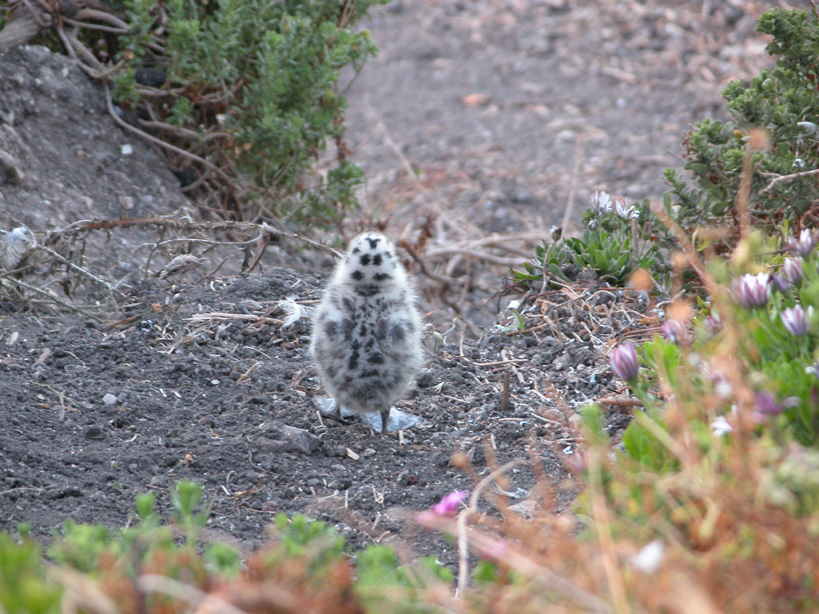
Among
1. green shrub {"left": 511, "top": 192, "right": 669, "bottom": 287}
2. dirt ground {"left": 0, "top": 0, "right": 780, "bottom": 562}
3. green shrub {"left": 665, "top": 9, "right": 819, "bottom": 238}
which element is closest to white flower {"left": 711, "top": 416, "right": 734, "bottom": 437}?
dirt ground {"left": 0, "top": 0, "right": 780, "bottom": 562}

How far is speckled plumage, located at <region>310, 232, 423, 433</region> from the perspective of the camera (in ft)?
16.1

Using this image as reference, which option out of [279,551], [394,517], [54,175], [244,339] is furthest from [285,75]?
[279,551]

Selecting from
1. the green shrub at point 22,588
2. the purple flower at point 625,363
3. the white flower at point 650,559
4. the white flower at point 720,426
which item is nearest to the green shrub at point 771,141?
the purple flower at point 625,363

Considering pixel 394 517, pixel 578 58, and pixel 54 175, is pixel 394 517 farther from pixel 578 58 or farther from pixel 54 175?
pixel 578 58

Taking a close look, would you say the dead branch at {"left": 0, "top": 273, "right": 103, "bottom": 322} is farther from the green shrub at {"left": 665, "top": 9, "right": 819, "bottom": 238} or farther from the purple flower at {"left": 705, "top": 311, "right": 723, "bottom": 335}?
the purple flower at {"left": 705, "top": 311, "right": 723, "bottom": 335}

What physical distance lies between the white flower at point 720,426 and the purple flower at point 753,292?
0.57 metres

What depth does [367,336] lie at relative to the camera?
491 centimetres

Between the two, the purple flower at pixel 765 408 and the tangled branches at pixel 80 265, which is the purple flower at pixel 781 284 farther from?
the tangled branches at pixel 80 265

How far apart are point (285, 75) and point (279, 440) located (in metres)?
3.48

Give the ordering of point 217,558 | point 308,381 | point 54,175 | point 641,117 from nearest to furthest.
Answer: point 217,558 → point 308,381 → point 54,175 → point 641,117

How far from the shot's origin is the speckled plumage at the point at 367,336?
16.1ft

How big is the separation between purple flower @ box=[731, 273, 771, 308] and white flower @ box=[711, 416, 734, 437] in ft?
1.88

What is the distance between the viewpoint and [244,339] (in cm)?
572

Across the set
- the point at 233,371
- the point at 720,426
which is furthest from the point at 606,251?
the point at 720,426
